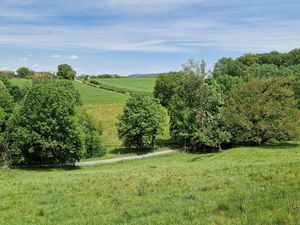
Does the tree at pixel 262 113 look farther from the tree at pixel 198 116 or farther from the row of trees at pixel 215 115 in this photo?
the tree at pixel 198 116

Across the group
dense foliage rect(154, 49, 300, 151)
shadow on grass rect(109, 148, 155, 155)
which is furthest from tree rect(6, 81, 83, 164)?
dense foliage rect(154, 49, 300, 151)

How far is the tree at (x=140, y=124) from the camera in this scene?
68875mm

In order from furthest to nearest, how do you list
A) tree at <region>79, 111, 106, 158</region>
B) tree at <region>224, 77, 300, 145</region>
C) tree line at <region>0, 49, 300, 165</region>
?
tree at <region>79, 111, 106, 158</region>, tree at <region>224, 77, 300, 145</region>, tree line at <region>0, 49, 300, 165</region>

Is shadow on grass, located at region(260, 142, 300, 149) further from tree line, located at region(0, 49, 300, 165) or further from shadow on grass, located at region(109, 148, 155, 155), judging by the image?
shadow on grass, located at region(109, 148, 155, 155)

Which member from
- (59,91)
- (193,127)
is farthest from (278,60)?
(59,91)

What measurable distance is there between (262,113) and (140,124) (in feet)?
67.2

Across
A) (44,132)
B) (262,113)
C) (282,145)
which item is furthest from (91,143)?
(282,145)

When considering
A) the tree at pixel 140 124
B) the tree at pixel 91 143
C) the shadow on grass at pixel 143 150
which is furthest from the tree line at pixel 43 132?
the shadow on grass at pixel 143 150

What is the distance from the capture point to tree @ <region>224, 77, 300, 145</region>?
6219 cm

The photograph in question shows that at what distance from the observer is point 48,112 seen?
184ft

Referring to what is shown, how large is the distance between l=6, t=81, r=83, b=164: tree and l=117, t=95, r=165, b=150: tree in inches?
554

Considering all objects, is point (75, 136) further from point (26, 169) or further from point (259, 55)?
point (259, 55)

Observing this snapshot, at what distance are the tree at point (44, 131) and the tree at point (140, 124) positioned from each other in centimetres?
1407

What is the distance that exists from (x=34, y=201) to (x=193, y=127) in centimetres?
5421
